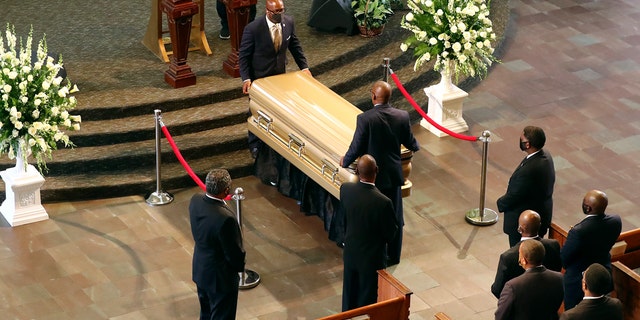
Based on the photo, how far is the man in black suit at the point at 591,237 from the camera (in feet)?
25.3

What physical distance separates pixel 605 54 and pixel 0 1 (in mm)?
6461

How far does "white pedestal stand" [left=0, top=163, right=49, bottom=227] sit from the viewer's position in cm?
973

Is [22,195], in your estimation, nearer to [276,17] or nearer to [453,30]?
[276,17]

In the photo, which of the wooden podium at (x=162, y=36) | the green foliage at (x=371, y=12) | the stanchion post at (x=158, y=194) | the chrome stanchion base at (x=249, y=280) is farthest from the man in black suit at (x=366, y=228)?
the green foliage at (x=371, y=12)

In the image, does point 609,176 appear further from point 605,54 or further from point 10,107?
point 10,107

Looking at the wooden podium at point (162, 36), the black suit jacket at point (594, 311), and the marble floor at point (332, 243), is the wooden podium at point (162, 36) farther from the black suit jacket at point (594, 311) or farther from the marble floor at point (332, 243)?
the black suit jacket at point (594, 311)

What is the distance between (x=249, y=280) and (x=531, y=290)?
2695 millimetres

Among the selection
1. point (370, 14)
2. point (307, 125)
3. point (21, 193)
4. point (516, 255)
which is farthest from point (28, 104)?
point (370, 14)

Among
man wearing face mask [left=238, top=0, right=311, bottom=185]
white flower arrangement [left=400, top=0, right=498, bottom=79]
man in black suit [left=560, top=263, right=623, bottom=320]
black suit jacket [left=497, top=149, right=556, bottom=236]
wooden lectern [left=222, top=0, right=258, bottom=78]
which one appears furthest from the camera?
wooden lectern [left=222, top=0, right=258, bottom=78]

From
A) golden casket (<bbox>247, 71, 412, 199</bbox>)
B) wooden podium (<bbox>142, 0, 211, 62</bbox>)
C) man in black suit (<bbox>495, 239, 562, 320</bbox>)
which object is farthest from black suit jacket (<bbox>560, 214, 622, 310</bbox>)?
wooden podium (<bbox>142, 0, 211, 62</bbox>)

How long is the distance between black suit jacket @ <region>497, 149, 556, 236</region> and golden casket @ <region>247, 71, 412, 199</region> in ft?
3.14

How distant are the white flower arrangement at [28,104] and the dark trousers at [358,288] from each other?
259cm

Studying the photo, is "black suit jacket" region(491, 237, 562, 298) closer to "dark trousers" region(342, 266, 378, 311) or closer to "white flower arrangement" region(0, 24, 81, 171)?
"dark trousers" region(342, 266, 378, 311)

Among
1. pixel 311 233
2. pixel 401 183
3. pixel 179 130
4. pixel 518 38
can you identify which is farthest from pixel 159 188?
pixel 518 38
